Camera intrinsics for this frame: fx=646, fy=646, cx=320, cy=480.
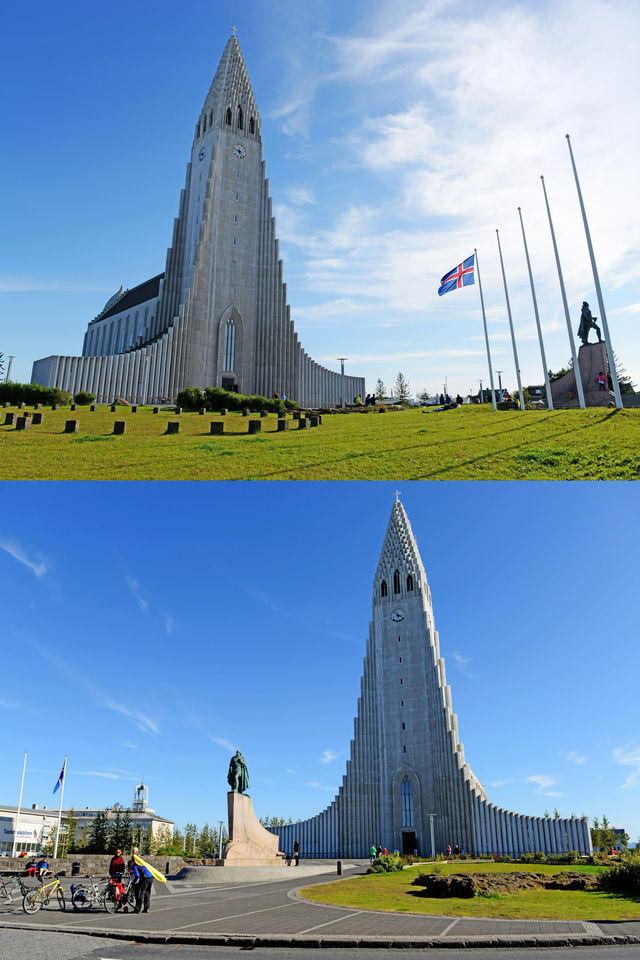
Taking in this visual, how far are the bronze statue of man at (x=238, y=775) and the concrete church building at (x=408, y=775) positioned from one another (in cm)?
2005

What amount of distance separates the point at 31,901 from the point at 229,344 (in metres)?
54.5

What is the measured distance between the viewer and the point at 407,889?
55.7ft

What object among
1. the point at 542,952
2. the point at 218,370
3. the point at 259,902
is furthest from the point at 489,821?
the point at 218,370

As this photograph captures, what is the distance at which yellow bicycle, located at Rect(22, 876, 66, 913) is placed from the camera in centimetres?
1220

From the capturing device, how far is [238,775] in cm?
2719

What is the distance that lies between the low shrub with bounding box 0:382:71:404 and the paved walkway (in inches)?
1196

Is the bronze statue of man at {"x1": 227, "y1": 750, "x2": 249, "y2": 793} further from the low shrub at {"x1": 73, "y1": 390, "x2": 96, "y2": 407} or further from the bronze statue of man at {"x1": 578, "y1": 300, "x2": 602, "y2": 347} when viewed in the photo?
the bronze statue of man at {"x1": 578, "y1": 300, "x2": 602, "y2": 347}

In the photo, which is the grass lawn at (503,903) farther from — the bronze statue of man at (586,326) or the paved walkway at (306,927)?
the bronze statue of man at (586,326)

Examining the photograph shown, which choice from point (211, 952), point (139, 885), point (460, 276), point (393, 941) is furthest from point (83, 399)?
point (393, 941)

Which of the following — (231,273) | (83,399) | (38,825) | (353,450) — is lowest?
(38,825)

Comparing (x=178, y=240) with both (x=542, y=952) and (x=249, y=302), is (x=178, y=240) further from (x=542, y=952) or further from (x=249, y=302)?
(x=542, y=952)

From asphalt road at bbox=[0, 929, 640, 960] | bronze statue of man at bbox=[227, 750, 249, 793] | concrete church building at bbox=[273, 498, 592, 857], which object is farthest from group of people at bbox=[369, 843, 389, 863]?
asphalt road at bbox=[0, 929, 640, 960]

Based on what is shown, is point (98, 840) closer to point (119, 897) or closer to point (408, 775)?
point (408, 775)

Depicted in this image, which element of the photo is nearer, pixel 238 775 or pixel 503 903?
pixel 503 903
